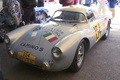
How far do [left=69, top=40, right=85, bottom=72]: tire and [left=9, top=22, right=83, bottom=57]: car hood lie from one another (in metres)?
0.34

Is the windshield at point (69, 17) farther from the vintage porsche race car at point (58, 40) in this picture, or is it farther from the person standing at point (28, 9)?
the person standing at point (28, 9)

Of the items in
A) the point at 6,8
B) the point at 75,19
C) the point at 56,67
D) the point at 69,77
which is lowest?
the point at 69,77

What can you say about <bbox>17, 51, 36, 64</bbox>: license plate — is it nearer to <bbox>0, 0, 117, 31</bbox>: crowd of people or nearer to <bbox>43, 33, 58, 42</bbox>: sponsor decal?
<bbox>43, 33, 58, 42</bbox>: sponsor decal

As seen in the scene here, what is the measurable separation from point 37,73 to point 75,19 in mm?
1507

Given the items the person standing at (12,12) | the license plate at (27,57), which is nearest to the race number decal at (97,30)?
the license plate at (27,57)

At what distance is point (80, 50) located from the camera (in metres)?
3.32

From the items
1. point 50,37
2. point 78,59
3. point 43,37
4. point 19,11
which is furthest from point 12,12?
point 78,59

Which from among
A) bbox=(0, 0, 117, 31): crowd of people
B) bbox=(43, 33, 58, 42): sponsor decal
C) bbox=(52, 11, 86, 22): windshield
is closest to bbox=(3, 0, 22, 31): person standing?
bbox=(0, 0, 117, 31): crowd of people

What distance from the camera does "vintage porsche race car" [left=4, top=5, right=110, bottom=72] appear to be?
9.17 ft

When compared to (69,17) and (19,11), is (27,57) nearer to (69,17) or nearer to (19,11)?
(69,17)

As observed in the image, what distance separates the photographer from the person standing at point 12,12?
13.3ft

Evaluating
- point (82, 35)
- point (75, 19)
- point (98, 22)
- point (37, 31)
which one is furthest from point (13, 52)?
point (98, 22)

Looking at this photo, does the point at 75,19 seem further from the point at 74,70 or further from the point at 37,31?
the point at 74,70

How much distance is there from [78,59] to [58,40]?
21.2 inches
